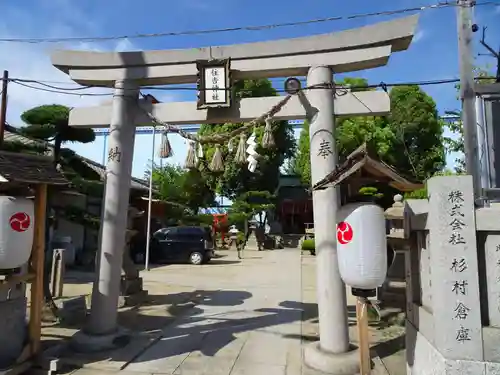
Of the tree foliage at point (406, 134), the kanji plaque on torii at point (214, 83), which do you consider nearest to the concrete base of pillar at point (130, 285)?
the kanji plaque on torii at point (214, 83)

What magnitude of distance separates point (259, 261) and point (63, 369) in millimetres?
14413

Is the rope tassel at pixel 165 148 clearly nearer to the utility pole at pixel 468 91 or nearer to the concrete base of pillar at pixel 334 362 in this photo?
the concrete base of pillar at pixel 334 362

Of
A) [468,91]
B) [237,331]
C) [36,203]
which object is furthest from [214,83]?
[237,331]

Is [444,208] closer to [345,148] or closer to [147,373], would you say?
[147,373]

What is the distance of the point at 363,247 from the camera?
4.34 metres

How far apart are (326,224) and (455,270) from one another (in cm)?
199

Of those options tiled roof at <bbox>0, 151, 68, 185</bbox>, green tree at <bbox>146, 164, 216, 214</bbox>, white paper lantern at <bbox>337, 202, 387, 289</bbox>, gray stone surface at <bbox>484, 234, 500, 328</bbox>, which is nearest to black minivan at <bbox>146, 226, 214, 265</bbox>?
green tree at <bbox>146, 164, 216, 214</bbox>

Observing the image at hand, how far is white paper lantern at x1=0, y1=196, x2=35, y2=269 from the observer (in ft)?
15.9

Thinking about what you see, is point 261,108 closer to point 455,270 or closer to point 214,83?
point 214,83

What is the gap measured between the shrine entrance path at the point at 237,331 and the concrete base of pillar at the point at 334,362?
14 centimetres

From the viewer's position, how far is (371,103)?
592 centimetres

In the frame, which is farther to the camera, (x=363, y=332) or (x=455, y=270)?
(x=363, y=332)

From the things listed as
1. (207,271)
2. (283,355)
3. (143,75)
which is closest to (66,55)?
(143,75)

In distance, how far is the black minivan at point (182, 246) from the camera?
18.0 metres
